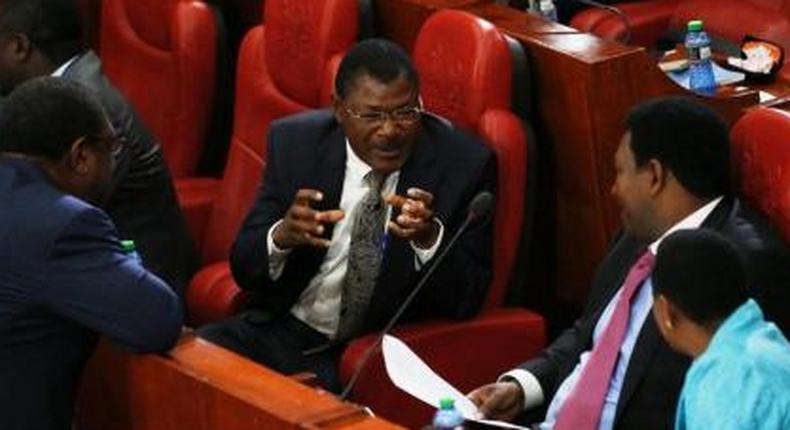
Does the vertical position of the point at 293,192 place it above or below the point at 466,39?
below

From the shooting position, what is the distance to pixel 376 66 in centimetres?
250

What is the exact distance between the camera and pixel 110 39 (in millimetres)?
3605

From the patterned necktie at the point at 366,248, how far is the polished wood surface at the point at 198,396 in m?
0.47

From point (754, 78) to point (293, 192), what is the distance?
926 mm

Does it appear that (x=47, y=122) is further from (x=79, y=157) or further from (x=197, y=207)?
(x=197, y=207)

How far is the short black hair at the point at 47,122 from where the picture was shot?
214cm

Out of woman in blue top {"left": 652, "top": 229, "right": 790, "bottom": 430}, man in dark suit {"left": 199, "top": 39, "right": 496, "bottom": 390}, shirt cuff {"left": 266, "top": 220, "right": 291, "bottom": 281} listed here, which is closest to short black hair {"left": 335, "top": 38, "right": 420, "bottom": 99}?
man in dark suit {"left": 199, "top": 39, "right": 496, "bottom": 390}

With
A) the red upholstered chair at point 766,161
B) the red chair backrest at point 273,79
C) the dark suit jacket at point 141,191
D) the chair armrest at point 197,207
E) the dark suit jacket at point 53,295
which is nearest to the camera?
the dark suit jacket at point 53,295

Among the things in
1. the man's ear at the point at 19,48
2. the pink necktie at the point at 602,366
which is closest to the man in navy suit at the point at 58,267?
the pink necktie at the point at 602,366

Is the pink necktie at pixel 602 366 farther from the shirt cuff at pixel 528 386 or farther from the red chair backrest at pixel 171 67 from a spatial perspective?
the red chair backrest at pixel 171 67

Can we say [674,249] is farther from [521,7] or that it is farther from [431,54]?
[521,7]

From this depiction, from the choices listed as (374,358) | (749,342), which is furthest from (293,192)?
(749,342)

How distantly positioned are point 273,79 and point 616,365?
1.12 metres

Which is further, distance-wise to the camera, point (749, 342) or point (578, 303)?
point (578, 303)
